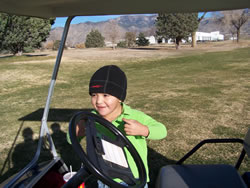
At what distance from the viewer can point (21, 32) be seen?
22.2 meters

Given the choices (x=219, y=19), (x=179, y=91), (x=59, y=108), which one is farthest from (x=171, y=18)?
(x=59, y=108)

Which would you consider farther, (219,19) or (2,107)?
(219,19)

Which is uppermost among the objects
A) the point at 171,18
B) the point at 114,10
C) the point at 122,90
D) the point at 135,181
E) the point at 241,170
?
the point at 171,18

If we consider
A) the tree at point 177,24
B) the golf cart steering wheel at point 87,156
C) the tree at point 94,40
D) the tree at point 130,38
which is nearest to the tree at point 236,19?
the tree at point 177,24

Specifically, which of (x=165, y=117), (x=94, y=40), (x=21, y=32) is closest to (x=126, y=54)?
(x=21, y=32)

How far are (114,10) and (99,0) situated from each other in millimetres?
310

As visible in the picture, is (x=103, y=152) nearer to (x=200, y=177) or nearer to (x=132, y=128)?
(x=132, y=128)

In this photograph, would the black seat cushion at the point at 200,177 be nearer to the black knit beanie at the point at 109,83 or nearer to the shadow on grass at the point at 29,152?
the black knit beanie at the point at 109,83

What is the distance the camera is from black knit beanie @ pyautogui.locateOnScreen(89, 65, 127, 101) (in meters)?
1.46

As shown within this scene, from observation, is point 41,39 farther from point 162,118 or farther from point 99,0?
point 99,0

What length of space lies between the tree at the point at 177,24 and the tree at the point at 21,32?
14.5 meters

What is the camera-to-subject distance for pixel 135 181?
1.23 metres

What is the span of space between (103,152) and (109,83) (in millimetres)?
459

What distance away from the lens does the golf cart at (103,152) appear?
3.65ft
